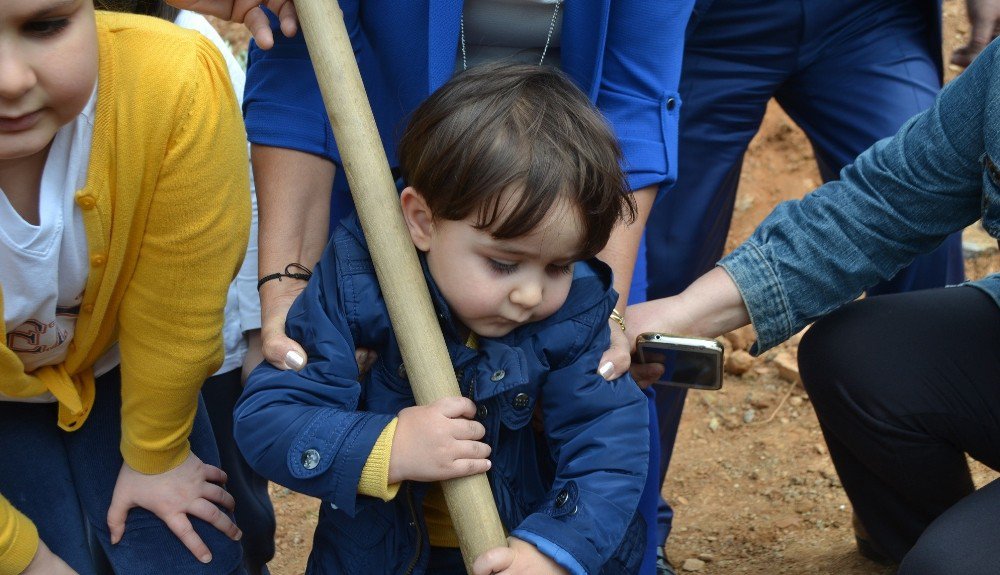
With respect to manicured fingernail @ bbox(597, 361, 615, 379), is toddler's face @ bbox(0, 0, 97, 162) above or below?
above

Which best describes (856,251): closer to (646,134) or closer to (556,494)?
(646,134)

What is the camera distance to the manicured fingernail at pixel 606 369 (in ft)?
6.51

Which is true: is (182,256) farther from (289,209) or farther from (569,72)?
(569,72)

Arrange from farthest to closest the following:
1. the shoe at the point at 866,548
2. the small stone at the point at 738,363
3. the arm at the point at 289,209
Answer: the small stone at the point at 738,363, the shoe at the point at 866,548, the arm at the point at 289,209

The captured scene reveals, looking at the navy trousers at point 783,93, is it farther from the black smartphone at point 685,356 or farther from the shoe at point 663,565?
the black smartphone at point 685,356

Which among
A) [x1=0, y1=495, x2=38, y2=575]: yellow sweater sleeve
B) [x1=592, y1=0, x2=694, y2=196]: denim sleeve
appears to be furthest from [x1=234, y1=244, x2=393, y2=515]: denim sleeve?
[x1=592, y1=0, x2=694, y2=196]: denim sleeve

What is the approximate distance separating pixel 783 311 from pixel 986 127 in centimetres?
54

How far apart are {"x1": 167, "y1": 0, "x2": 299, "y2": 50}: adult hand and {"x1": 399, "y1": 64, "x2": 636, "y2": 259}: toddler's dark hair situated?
39 centimetres

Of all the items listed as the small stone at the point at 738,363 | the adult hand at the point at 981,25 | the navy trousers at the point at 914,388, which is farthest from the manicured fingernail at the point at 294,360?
the small stone at the point at 738,363

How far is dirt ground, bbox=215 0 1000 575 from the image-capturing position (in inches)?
132

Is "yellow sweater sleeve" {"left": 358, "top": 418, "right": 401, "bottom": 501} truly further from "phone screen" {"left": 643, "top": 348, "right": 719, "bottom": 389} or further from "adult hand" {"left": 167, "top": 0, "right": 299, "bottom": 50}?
"adult hand" {"left": 167, "top": 0, "right": 299, "bottom": 50}

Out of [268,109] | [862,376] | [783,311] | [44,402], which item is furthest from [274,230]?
[862,376]

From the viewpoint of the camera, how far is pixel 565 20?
2.22m

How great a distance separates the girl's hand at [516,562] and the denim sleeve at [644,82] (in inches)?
30.1
